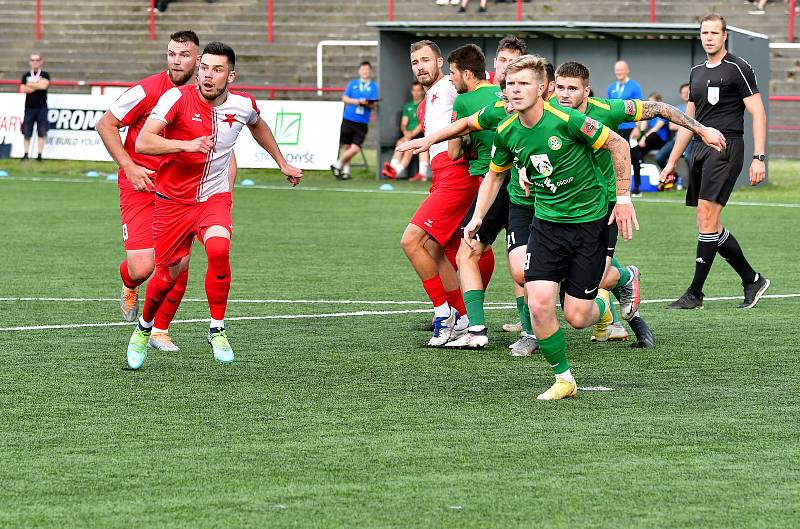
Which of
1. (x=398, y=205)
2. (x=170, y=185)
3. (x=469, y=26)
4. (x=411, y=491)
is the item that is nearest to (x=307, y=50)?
(x=469, y=26)

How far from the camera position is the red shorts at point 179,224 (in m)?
8.86

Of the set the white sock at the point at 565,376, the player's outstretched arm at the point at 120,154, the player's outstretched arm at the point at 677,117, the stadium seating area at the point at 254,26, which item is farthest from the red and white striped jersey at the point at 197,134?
the stadium seating area at the point at 254,26

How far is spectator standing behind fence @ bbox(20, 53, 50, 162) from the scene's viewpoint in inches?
1112

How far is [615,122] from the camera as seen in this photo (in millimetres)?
8742

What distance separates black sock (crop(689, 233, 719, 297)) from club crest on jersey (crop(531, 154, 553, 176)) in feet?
13.1

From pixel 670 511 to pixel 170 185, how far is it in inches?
178

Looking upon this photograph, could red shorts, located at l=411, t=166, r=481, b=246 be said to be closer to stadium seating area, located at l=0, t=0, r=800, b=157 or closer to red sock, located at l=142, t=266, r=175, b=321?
red sock, located at l=142, t=266, r=175, b=321

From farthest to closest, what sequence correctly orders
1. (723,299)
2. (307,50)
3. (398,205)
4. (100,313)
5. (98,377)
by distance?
1. (307,50)
2. (398,205)
3. (723,299)
4. (100,313)
5. (98,377)

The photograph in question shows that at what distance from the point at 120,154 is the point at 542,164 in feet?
8.51

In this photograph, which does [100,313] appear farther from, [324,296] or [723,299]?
[723,299]

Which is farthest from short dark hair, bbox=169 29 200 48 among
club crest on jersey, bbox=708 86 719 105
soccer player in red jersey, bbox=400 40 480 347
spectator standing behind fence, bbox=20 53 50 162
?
spectator standing behind fence, bbox=20 53 50 162

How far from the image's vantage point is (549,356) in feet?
25.1

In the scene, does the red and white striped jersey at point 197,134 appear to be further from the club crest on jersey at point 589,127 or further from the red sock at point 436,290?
the club crest on jersey at point 589,127

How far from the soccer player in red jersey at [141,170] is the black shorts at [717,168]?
4.26 m
